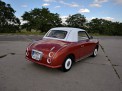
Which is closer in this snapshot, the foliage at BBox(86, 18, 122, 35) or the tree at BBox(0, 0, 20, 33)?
the tree at BBox(0, 0, 20, 33)

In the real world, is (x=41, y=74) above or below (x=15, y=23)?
below

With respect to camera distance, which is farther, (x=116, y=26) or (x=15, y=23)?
(x=116, y=26)

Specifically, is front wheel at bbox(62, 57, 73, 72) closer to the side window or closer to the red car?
the red car

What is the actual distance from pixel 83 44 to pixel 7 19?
25.9m

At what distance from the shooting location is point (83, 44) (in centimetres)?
603

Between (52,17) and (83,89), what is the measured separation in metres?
30.4

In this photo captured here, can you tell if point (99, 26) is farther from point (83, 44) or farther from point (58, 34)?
point (58, 34)

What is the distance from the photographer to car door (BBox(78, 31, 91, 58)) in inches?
232

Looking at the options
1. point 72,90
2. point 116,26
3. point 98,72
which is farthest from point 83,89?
point 116,26

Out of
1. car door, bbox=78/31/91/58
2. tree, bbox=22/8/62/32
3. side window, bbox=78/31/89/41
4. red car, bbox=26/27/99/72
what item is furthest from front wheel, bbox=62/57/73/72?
tree, bbox=22/8/62/32

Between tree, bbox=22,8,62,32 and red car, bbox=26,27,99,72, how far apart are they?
26.1 metres

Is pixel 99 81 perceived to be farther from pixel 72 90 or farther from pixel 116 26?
pixel 116 26

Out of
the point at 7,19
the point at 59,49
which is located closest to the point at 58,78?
the point at 59,49

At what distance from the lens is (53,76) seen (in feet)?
15.5
